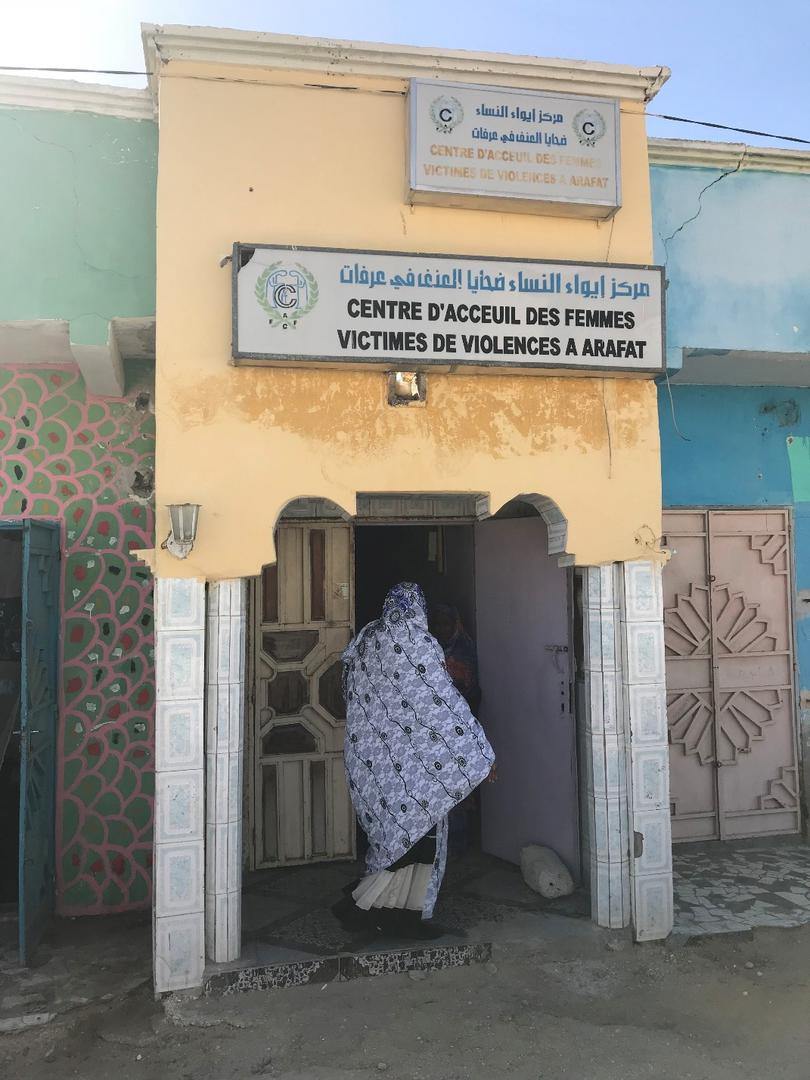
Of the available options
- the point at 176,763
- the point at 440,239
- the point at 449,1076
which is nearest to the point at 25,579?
the point at 176,763

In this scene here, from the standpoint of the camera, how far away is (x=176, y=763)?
3.76 metres

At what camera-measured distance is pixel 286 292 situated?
3.85m

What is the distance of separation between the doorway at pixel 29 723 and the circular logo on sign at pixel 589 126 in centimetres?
350

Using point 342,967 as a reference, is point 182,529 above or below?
above

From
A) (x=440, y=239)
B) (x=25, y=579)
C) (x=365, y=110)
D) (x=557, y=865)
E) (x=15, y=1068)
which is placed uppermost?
(x=365, y=110)

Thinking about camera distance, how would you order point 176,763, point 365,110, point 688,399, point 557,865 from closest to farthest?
1. point 176,763
2. point 365,110
3. point 557,865
4. point 688,399

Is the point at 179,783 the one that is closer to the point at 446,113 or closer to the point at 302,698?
the point at 302,698

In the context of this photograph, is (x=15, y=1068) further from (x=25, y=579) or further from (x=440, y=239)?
(x=440, y=239)

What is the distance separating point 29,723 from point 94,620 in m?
0.79

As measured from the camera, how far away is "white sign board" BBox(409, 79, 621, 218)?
4.03m

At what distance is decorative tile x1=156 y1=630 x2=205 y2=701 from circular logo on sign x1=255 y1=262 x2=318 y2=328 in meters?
1.56

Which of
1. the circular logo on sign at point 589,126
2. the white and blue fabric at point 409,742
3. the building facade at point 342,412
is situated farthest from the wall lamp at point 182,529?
the circular logo on sign at point 589,126

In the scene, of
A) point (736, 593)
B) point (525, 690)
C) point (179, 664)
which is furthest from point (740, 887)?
point (179, 664)

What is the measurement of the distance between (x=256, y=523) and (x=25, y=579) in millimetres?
1304
